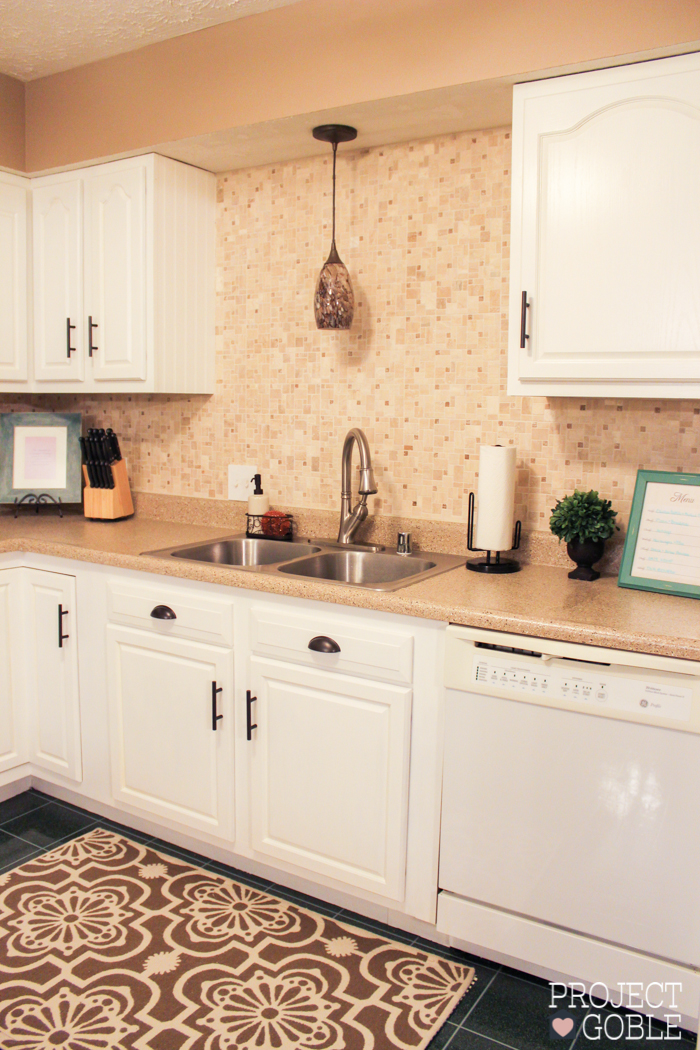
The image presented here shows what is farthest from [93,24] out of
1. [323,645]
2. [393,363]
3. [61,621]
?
[323,645]

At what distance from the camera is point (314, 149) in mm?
2586

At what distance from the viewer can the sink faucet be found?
246 centimetres

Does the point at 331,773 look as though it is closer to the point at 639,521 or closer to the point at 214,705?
the point at 214,705

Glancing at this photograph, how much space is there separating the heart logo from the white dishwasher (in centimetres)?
9

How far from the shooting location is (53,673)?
2.64 metres

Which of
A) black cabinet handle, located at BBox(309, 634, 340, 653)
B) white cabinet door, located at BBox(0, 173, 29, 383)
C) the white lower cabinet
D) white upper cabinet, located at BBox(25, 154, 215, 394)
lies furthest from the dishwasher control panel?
white cabinet door, located at BBox(0, 173, 29, 383)

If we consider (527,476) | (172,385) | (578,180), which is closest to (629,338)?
(578,180)

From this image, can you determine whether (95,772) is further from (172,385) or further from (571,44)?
(571,44)

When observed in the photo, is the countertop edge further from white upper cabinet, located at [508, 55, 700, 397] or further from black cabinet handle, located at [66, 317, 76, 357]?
black cabinet handle, located at [66, 317, 76, 357]

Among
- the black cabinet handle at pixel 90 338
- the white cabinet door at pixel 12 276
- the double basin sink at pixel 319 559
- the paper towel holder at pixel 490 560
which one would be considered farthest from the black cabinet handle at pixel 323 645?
the white cabinet door at pixel 12 276

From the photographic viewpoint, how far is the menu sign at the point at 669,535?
77.8 inches

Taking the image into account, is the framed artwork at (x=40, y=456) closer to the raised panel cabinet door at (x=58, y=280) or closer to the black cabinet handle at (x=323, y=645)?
the raised panel cabinet door at (x=58, y=280)

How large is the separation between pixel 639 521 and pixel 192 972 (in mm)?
1540

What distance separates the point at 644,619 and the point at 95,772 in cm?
176
